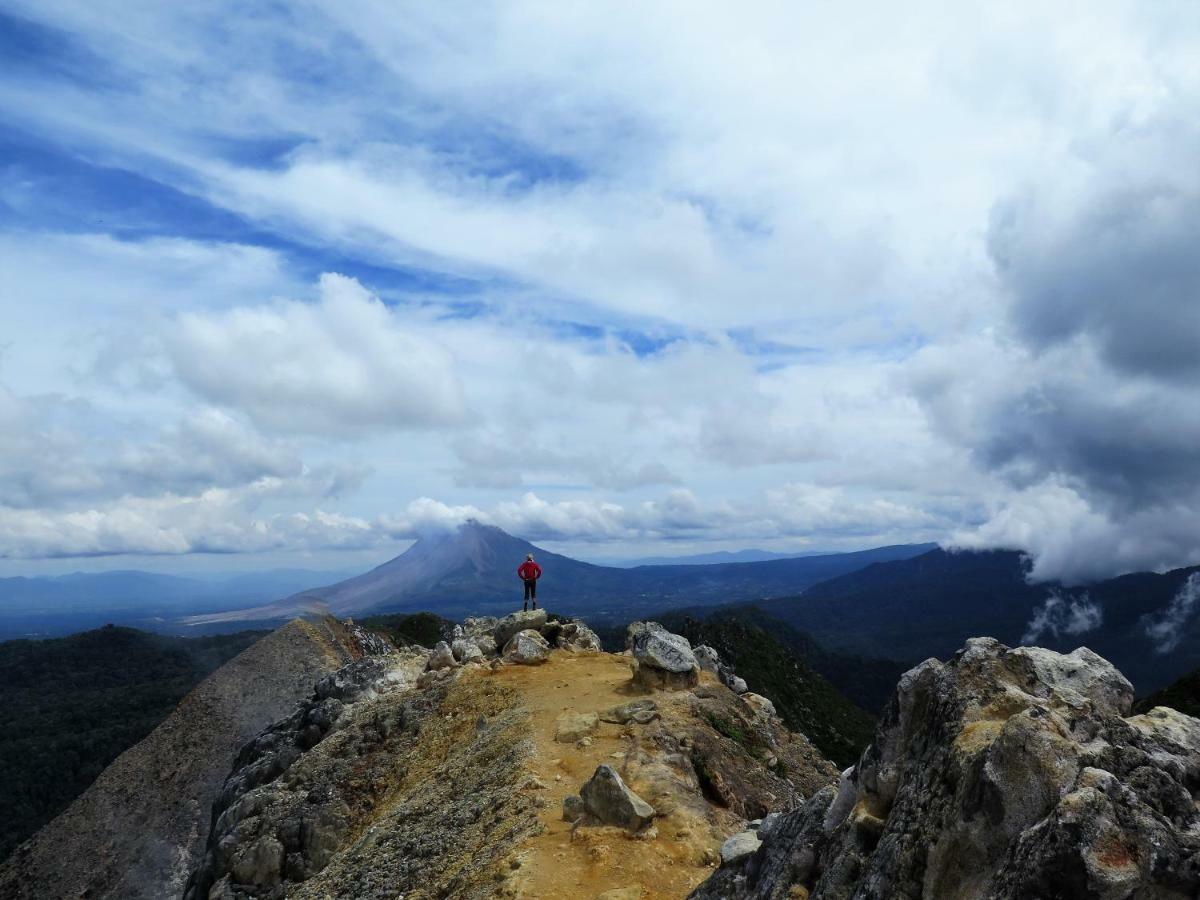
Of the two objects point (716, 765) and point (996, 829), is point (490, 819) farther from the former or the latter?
point (996, 829)

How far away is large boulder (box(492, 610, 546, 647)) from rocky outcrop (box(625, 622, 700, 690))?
914 cm

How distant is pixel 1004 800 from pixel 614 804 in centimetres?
1056

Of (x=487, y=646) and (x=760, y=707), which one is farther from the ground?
(x=487, y=646)

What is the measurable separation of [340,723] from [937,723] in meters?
25.5

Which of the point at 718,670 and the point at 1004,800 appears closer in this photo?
the point at 1004,800

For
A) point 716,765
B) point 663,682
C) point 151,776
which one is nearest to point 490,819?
point 716,765

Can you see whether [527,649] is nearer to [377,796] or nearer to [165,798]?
[377,796]

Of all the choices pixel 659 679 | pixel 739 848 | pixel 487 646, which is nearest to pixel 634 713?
pixel 659 679

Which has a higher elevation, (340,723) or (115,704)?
(340,723)

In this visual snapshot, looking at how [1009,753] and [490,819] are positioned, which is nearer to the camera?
[1009,753]

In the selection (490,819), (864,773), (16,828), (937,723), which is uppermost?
(937,723)

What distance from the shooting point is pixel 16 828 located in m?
84.3

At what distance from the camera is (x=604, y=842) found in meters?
16.0

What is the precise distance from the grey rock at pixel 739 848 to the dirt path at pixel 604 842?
2.36 m
